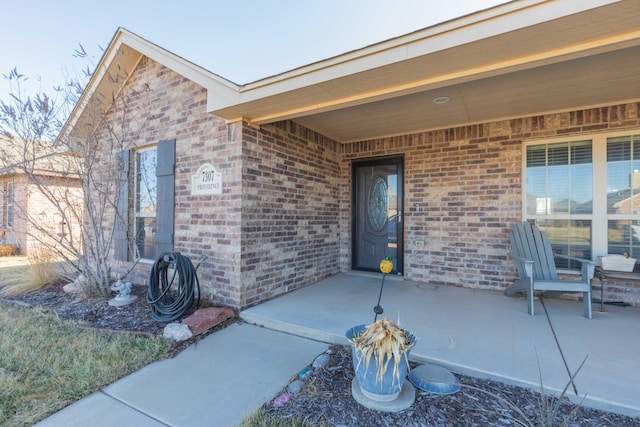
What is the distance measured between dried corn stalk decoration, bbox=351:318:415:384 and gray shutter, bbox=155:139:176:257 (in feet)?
11.2

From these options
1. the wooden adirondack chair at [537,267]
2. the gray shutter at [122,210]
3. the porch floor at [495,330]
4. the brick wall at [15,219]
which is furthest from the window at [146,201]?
the brick wall at [15,219]

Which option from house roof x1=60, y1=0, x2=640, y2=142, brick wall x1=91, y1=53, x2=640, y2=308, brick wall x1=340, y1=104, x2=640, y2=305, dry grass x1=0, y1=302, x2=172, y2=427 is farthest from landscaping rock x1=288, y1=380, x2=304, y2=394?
brick wall x1=340, y1=104, x2=640, y2=305

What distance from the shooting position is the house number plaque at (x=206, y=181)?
3.79m

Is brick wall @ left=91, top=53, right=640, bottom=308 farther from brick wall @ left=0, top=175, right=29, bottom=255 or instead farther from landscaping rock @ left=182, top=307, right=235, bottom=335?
brick wall @ left=0, top=175, right=29, bottom=255

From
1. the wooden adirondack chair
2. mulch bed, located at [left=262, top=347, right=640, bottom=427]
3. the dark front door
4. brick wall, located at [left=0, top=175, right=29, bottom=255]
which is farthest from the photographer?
brick wall, located at [left=0, top=175, right=29, bottom=255]

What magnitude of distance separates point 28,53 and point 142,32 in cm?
195

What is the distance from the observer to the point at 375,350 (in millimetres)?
1797

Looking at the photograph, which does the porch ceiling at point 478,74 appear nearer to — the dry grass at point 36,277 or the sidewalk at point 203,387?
the sidewalk at point 203,387

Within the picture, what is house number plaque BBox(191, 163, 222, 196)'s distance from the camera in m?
3.79

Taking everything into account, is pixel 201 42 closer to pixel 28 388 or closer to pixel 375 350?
pixel 28 388

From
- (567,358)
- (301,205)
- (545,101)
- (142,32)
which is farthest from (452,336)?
(142,32)

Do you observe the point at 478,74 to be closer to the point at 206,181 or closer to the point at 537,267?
the point at 537,267

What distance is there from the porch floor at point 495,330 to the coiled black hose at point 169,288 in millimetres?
676

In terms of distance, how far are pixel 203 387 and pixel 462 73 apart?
328cm
